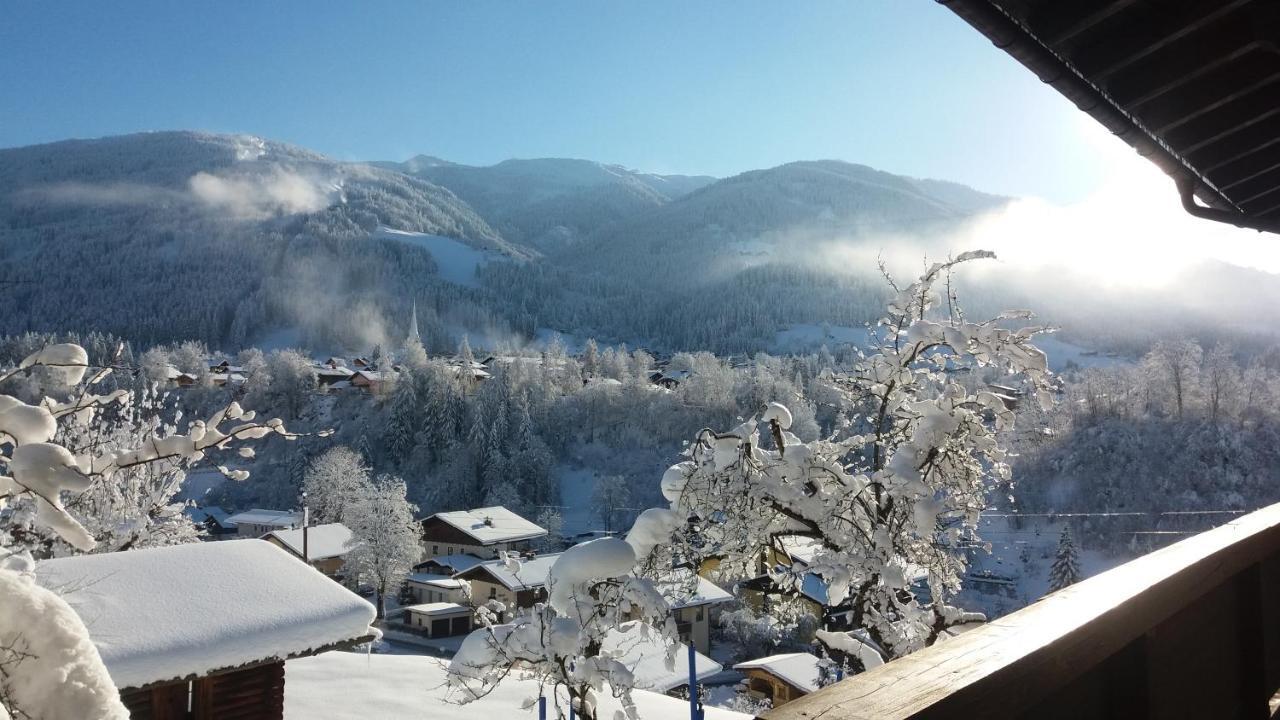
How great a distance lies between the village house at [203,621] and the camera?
6.01 metres

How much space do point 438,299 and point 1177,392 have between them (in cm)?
11238

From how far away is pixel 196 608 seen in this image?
6.53 metres

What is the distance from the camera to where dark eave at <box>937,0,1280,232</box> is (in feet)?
6.63

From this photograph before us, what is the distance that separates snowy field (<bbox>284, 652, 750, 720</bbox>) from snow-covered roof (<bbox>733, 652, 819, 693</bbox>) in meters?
3.79

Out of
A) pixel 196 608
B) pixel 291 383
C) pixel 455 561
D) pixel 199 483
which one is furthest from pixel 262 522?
pixel 196 608

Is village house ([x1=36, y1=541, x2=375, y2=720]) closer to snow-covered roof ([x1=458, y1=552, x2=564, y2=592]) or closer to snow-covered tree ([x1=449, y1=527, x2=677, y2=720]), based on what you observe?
snow-covered tree ([x1=449, y1=527, x2=677, y2=720])

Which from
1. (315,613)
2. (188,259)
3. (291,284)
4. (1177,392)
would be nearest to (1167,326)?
(1177,392)

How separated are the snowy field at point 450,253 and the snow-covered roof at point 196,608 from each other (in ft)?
462

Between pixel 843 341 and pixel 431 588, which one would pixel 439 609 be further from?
pixel 843 341

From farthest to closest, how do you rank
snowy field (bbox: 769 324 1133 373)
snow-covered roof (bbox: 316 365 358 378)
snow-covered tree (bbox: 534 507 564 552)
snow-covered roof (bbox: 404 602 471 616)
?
snowy field (bbox: 769 324 1133 373), snow-covered roof (bbox: 316 365 358 378), snow-covered tree (bbox: 534 507 564 552), snow-covered roof (bbox: 404 602 471 616)

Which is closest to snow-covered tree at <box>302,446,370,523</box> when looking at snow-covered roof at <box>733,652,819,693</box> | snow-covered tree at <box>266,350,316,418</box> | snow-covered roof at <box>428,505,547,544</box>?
snow-covered roof at <box>428,505,547,544</box>

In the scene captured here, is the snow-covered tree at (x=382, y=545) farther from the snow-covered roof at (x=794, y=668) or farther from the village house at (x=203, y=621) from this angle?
the village house at (x=203, y=621)

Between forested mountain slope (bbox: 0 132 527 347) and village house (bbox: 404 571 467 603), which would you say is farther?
forested mountain slope (bbox: 0 132 527 347)

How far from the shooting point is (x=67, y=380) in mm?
1677
